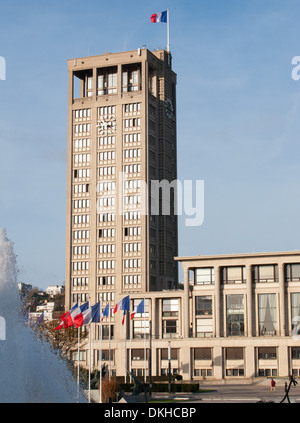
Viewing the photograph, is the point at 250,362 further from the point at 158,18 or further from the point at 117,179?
the point at 158,18

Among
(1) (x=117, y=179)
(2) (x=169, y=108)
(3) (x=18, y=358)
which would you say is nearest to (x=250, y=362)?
(1) (x=117, y=179)

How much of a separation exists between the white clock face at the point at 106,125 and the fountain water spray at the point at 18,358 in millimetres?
103024

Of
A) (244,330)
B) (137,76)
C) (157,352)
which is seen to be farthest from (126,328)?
(137,76)

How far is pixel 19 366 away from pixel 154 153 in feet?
357

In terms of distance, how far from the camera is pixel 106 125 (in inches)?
5935

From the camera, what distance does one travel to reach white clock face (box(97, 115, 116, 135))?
150500 millimetres

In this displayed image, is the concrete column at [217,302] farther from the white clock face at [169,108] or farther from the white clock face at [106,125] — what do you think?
the white clock face at [169,108]

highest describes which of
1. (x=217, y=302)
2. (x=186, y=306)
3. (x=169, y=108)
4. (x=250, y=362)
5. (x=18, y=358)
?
(x=169, y=108)

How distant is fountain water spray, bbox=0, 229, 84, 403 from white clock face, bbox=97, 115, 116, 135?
103 meters

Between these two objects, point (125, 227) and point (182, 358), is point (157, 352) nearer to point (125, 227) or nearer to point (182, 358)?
point (182, 358)

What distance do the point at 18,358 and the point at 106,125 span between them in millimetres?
108541

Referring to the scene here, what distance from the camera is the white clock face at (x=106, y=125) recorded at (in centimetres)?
15050

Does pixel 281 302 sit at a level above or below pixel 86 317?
below

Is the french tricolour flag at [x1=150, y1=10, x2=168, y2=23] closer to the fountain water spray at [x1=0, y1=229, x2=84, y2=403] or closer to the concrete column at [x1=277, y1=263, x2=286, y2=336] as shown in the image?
the concrete column at [x1=277, y1=263, x2=286, y2=336]
